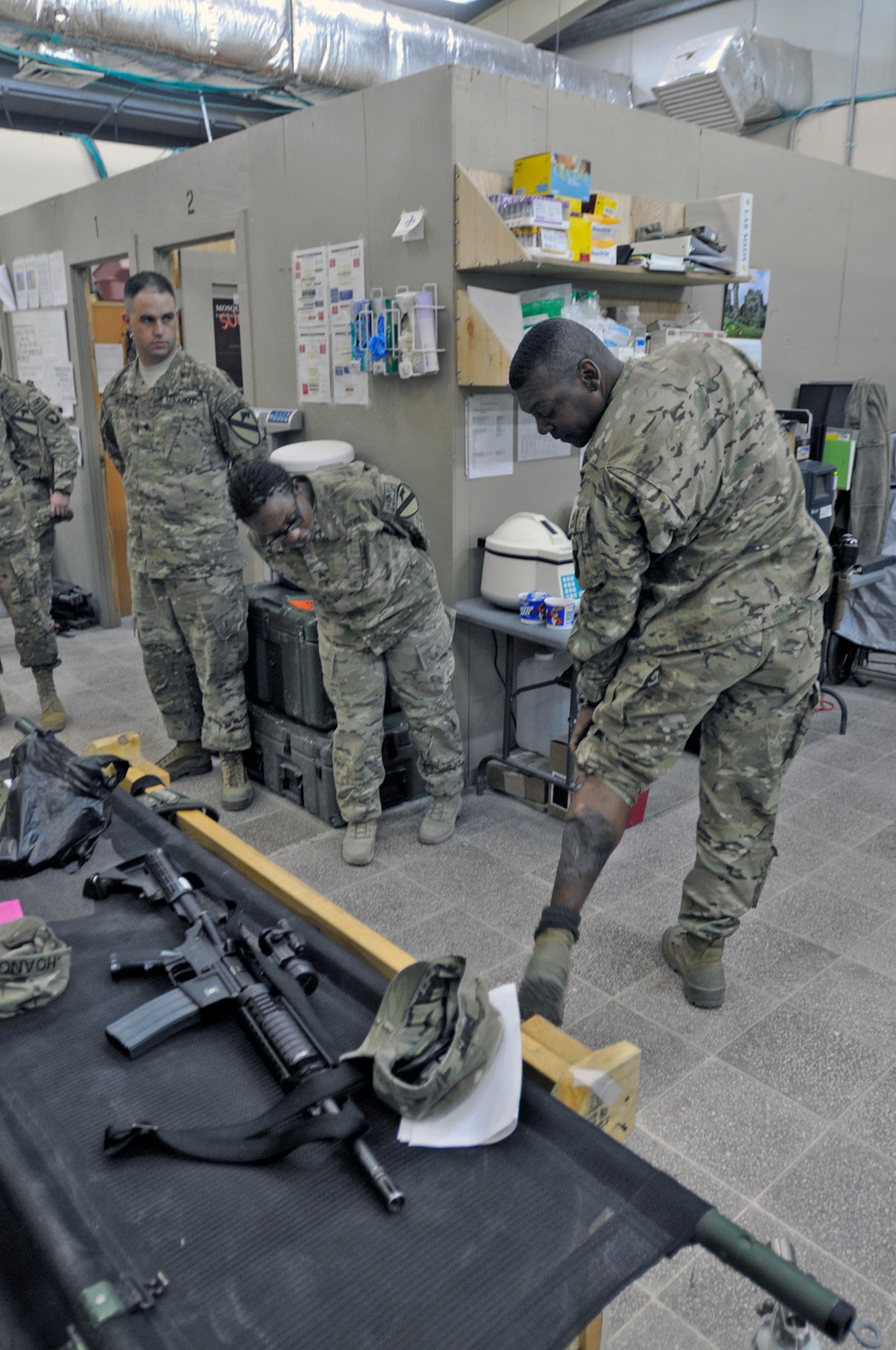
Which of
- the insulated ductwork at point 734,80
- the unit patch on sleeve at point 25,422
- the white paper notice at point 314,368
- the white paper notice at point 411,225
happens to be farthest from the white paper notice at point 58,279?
the insulated ductwork at point 734,80

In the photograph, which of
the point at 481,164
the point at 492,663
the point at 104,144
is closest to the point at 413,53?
the point at 104,144

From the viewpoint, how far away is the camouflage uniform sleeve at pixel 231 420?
121 inches

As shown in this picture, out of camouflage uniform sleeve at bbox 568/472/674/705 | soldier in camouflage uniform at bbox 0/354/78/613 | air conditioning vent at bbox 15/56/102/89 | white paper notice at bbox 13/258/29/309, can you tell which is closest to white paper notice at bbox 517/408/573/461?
camouflage uniform sleeve at bbox 568/472/674/705

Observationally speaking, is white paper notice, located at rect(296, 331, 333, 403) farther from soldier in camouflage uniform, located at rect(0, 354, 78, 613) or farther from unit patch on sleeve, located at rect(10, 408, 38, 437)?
unit patch on sleeve, located at rect(10, 408, 38, 437)

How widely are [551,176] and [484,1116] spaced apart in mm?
2679

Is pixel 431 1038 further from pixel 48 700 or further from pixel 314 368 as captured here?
pixel 48 700

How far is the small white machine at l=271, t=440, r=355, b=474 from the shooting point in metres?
3.25

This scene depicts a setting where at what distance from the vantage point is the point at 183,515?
313cm

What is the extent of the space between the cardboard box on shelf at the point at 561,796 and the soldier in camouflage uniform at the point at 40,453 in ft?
7.09

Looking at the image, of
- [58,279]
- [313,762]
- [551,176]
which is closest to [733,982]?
[313,762]

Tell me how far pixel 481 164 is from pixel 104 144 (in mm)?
4316

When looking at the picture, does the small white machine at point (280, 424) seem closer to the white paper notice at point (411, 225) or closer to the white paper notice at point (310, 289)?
the white paper notice at point (310, 289)

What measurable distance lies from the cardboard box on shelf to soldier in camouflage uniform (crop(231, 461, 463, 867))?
32cm

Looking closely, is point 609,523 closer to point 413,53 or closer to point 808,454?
point 808,454
